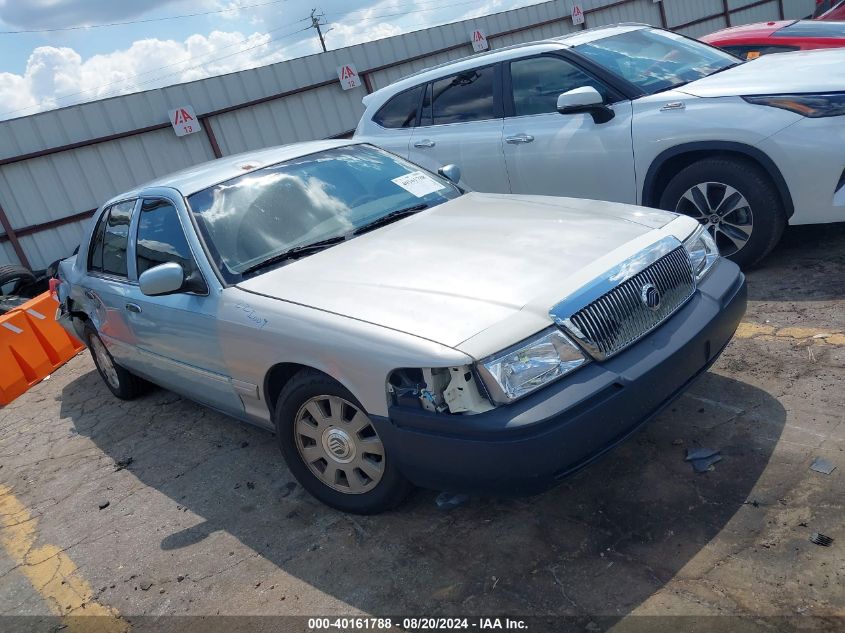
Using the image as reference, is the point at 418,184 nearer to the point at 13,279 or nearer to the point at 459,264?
the point at 459,264

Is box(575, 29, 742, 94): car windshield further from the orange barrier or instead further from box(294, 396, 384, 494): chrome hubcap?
the orange barrier

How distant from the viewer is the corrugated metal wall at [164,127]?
1217 cm

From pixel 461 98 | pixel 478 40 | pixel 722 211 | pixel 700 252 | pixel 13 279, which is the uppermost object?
pixel 478 40

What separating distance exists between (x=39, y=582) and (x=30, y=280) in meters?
7.13

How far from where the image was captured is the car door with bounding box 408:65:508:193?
6246mm

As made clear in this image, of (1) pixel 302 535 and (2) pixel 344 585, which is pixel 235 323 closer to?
(1) pixel 302 535

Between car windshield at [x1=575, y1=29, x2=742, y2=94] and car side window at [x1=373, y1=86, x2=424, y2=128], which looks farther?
car side window at [x1=373, y1=86, x2=424, y2=128]

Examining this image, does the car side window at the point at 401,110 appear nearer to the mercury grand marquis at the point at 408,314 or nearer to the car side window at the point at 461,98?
the car side window at the point at 461,98

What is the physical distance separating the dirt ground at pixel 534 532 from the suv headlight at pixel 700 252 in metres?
0.71

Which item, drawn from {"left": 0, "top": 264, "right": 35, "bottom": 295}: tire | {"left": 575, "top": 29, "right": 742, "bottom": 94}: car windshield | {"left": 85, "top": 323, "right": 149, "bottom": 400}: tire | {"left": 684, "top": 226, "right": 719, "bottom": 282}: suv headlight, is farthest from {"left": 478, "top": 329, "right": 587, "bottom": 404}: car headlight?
{"left": 0, "top": 264, "right": 35, "bottom": 295}: tire

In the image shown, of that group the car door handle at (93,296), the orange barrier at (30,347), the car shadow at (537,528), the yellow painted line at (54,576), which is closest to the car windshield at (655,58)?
the car shadow at (537,528)

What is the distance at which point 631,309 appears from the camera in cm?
311

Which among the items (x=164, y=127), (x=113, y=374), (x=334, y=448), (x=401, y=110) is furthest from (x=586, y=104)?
(x=164, y=127)

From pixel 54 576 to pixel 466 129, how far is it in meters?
4.49
